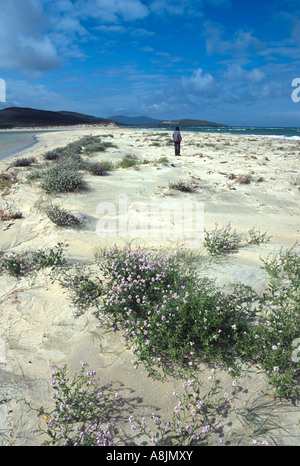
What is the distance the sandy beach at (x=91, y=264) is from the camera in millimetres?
2363

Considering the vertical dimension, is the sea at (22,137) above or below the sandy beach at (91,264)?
above

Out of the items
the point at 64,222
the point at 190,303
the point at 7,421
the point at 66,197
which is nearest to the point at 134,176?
the point at 66,197

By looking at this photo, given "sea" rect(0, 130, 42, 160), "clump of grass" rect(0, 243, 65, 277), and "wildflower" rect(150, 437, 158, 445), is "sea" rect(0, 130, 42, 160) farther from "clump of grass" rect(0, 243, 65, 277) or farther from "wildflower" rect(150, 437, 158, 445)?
"wildflower" rect(150, 437, 158, 445)

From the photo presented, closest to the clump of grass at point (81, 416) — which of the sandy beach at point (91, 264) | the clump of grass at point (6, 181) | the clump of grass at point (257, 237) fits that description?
the sandy beach at point (91, 264)

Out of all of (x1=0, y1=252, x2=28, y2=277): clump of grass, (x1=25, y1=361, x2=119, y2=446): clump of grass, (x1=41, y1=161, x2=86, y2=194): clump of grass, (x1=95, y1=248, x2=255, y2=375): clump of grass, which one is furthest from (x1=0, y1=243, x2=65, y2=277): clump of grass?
(x1=41, y1=161, x2=86, y2=194): clump of grass

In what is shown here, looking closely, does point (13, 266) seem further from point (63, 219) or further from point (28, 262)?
point (63, 219)

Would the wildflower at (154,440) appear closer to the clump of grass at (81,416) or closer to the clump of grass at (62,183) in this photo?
the clump of grass at (81,416)

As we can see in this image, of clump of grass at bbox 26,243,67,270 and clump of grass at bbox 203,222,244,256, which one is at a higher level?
clump of grass at bbox 203,222,244,256

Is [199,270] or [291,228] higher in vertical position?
[291,228]

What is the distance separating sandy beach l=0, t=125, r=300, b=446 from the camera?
2.36 metres

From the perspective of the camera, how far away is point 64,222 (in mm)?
5457

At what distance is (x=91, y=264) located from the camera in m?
4.27
